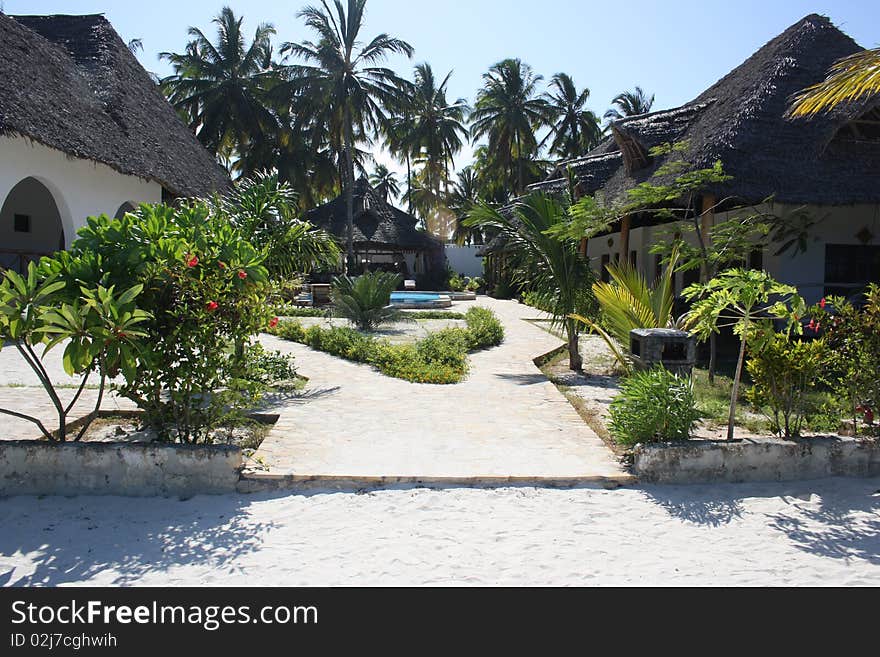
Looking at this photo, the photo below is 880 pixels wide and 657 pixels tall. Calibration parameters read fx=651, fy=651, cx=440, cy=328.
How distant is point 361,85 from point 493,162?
11.7 meters

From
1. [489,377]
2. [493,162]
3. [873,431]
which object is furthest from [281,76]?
[873,431]

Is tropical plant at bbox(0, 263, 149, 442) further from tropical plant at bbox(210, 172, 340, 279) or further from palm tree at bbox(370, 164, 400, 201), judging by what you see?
palm tree at bbox(370, 164, 400, 201)

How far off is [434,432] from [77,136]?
922cm

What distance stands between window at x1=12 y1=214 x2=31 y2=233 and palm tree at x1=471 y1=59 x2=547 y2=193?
22.6 metres

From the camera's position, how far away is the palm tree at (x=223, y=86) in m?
29.2

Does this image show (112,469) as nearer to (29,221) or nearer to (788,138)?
(788,138)

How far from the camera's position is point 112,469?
166 inches

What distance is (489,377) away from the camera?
8273 millimetres

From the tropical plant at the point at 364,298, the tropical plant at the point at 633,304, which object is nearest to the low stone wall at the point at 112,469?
the tropical plant at the point at 633,304

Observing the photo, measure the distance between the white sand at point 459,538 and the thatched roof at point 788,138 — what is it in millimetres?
6693

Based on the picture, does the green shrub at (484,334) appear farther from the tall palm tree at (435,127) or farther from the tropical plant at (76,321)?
the tall palm tree at (435,127)

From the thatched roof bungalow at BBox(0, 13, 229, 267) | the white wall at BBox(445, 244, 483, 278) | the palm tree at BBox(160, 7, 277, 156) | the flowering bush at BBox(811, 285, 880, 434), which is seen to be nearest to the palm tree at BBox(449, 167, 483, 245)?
the white wall at BBox(445, 244, 483, 278)

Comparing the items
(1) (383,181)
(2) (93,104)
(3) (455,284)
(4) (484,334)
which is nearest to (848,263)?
(4) (484,334)
